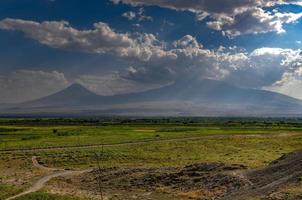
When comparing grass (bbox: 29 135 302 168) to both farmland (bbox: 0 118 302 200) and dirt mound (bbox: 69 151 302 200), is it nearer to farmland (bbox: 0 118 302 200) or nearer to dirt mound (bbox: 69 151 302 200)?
farmland (bbox: 0 118 302 200)

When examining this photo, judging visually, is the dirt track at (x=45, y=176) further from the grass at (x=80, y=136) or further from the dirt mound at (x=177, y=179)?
the grass at (x=80, y=136)

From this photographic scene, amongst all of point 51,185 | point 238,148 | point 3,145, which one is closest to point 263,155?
point 238,148

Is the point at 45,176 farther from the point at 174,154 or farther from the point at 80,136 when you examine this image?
the point at 80,136

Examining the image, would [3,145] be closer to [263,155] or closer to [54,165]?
[54,165]

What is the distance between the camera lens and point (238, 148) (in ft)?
331

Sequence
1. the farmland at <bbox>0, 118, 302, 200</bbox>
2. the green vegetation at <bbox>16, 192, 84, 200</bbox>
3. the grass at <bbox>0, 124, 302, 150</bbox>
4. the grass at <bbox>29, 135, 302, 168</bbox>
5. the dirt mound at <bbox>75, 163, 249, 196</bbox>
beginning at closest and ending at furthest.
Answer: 1. the green vegetation at <bbox>16, 192, 84, 200</bbox>
2. the dirt mound at <bbox>75, 163, 249, 196</bbox>
3. the farmland at <bbox>0, 118, 302, 200</bbox>
4. the grass at <bbox>29, 135, 302, 168</bbox>
5. the grass at <bbox>0, 124, 302, 150</bbox>

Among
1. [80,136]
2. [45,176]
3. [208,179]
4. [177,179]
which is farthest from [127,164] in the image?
[80,136]

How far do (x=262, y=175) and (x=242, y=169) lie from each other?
6.33 metres

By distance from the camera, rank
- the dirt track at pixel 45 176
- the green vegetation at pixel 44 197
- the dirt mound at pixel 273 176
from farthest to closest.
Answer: the dirt track at pixel 45 176 → the green vegetation at pixel 44 197 → the dirt mound at pixel 273 176

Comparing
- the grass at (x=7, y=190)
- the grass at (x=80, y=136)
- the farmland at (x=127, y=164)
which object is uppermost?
the grass at (x=80, y=136)

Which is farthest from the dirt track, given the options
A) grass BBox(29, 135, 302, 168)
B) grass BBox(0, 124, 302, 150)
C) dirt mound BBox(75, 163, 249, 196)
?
grass BBox(0, 124, 302, 150)

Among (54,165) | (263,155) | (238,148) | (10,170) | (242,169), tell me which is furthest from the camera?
(238,148)

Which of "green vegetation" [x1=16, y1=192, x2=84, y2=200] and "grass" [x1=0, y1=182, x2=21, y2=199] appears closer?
"green vegetation" [x1=16, y1=192, x2=84, y2=200]

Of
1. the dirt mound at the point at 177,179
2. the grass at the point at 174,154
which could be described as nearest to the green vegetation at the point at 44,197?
the dirt mound at the point at 177,179
